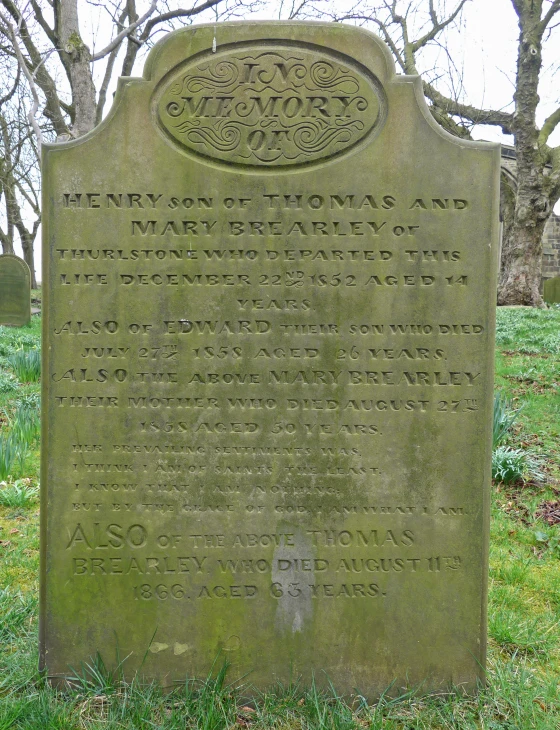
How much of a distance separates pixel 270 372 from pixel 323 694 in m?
1.44

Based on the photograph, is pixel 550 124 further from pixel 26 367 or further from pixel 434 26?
pixel 26 367

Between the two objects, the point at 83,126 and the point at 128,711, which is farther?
the point at 83,126

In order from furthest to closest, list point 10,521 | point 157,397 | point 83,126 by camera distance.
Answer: point 83,126 → point 10,521 → point 157,397

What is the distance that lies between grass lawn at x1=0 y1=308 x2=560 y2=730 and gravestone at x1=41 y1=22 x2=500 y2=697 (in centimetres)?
11

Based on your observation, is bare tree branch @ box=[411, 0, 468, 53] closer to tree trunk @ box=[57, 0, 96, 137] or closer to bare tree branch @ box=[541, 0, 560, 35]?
bare tree branch @ box=[541, 0, 560, 35]

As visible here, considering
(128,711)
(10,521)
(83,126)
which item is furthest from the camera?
(83,126)

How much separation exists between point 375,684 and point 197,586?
908 mm

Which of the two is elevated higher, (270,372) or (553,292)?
(553,292)

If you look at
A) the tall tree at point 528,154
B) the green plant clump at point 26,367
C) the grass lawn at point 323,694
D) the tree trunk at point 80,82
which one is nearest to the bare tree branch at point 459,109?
the tall tree at point 528,154

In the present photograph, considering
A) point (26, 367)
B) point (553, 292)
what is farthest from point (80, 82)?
point (553, 292)

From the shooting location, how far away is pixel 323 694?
9.20 feet

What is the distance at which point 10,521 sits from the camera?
4535 millimetres

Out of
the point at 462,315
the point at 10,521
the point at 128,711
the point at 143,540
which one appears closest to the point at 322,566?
Answer: the point at 143,540

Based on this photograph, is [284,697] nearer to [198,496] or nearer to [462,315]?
[198,496]
